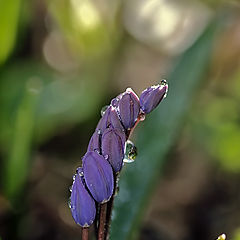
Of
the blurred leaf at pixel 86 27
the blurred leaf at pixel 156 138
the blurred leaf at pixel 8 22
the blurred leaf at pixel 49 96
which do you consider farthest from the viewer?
the blurred leaf at pixel 86 27

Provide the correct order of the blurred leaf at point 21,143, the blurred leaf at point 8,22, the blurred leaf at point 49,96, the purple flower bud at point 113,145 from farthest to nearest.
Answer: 1. the blurred leaf at point 49,96
2. the blurred leaf at point 8,22
3. the blurred leaf at point 21,143
4. the purple flower bud at point 113,145

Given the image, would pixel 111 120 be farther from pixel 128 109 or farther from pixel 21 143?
pixel 21 143

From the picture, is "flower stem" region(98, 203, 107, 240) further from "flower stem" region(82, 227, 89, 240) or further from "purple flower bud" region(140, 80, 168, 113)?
"purple flower bud" region(140, 80, 168, 113)

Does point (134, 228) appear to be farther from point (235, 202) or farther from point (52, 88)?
point (52, 88)

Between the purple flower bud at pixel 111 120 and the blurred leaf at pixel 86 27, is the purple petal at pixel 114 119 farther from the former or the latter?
the blurred leaf at pixel 86 27

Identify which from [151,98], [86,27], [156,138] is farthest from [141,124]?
[151,98]

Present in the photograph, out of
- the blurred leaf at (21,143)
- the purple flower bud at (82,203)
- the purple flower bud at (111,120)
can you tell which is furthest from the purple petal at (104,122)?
the blurred leaf at (21,143)

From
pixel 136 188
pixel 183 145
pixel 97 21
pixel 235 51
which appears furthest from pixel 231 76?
pixel 136 188
